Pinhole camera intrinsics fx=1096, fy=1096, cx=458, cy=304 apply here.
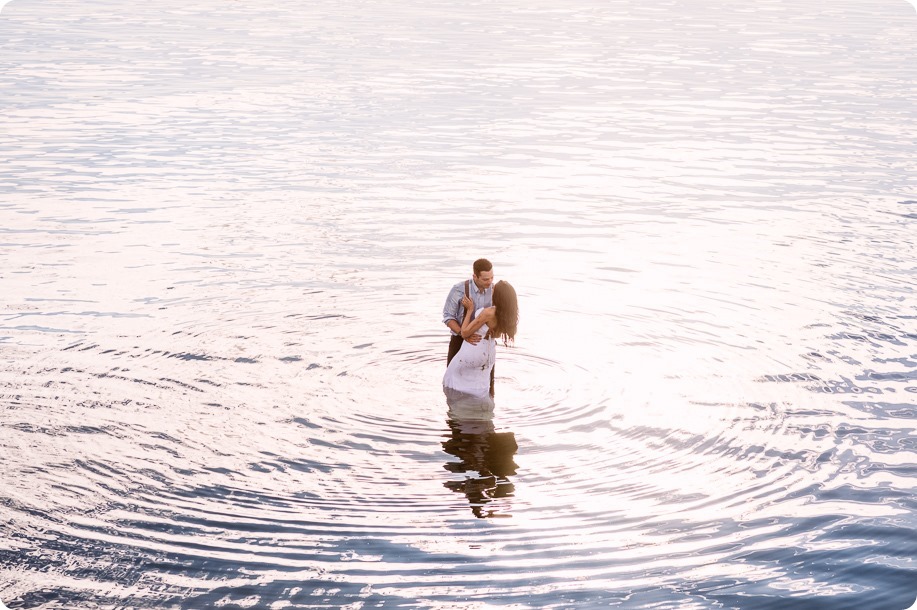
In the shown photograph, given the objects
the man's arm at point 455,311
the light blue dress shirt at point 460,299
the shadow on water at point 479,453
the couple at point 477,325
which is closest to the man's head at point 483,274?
the couple at point 477,325

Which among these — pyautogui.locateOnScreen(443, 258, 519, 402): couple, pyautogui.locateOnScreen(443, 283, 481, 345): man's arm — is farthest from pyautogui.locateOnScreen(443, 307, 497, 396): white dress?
pyautogui.locateOnScreen(443, 283, 481, 345): man's arm

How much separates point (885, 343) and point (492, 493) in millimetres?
8928

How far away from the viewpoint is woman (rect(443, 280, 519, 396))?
15.3 meters

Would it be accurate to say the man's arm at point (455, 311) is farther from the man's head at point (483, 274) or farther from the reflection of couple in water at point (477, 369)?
the man's head at point (483, 274)

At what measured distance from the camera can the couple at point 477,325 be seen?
15.3m

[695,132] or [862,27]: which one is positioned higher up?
[862,27]

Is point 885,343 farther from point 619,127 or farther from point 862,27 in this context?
point 862,27

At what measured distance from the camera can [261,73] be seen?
5394 centimetres

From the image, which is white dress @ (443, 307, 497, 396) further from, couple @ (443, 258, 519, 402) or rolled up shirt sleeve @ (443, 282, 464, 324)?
rolled up shirt sleeve @ (443, 282, 464, 324)

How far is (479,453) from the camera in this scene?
14680 millimetres

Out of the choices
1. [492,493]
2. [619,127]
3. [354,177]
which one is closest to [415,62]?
[619,127]

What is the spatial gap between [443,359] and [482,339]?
2.58 metres

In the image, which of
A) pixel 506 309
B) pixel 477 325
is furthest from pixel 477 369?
pixel 506 309

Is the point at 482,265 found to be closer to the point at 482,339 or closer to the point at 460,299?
the point at 460,299
